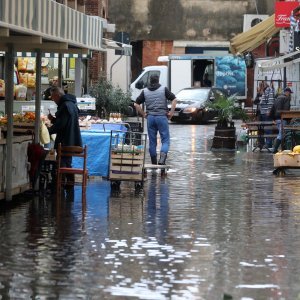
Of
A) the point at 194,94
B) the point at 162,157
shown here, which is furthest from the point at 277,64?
the point at 194,94

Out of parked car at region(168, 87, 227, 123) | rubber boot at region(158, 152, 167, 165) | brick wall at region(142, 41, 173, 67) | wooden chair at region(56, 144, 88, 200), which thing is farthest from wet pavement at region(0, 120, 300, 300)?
brick wall at region(142, 41, 173, 67)

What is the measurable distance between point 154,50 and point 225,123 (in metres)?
30.7

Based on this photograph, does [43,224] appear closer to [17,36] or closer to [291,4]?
[17,36]

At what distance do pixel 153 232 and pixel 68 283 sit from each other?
3393 millimetres

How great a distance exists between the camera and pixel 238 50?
33312mm

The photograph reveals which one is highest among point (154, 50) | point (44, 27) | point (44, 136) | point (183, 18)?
point (183, 18)

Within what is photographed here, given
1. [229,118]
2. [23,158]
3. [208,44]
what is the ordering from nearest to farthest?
[23,158]
[229,118]
[208,44]

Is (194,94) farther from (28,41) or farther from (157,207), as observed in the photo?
(28,41)

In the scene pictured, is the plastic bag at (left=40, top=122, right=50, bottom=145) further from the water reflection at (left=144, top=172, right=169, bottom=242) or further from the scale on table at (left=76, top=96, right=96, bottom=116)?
the scale on table at (left=76, top=96, right=96, bottom=116)

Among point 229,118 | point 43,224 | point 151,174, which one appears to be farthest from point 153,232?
point 229,118

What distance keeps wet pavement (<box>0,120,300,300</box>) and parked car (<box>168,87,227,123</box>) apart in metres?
24.3

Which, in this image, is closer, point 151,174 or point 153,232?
point 153,232

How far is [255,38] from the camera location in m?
32.6

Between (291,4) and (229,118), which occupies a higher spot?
(291,4)
